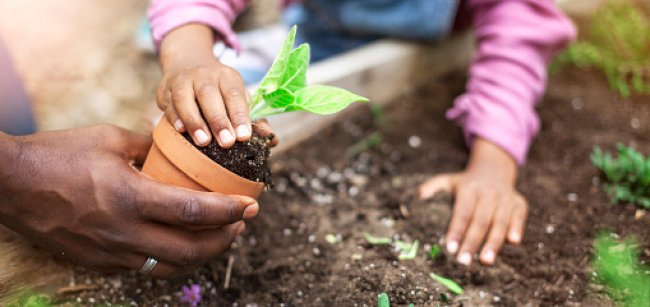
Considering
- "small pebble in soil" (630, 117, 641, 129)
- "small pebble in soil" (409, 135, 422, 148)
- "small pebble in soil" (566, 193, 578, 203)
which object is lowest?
"small pebble in soil" (630, 117, 641, 129)

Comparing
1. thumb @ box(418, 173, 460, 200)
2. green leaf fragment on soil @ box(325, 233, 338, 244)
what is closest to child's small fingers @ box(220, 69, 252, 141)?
green leaf fragment on soil @ box(325, 233, 338, 244)

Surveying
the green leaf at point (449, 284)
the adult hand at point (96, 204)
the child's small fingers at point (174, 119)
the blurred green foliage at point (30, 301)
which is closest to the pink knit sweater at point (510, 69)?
the green leaf at point (449, 284)

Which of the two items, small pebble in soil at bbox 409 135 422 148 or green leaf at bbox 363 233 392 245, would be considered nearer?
green leaf at bbox 363 233 392 245

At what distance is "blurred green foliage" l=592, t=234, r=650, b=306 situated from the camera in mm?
1479

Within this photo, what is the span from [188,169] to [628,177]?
1.46m

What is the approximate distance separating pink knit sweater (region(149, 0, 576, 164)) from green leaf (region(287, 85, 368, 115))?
77cm

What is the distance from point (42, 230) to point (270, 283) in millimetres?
607

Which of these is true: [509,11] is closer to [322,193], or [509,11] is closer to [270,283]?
[322,193]

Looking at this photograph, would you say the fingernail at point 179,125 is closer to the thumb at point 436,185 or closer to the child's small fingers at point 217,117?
the child's small fingers at point 217,117

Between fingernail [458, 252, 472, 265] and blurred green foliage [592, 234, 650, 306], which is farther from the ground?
blurred green foliage [592, 234, 650, 306]

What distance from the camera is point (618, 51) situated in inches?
110

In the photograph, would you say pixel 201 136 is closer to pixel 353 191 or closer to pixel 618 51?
pixel 353 191

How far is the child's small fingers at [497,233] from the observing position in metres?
1.71

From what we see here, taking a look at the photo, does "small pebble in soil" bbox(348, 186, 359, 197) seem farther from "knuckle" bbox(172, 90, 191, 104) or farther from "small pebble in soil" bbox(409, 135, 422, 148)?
"knuckle" bbox(172, 90, 191, 104)
